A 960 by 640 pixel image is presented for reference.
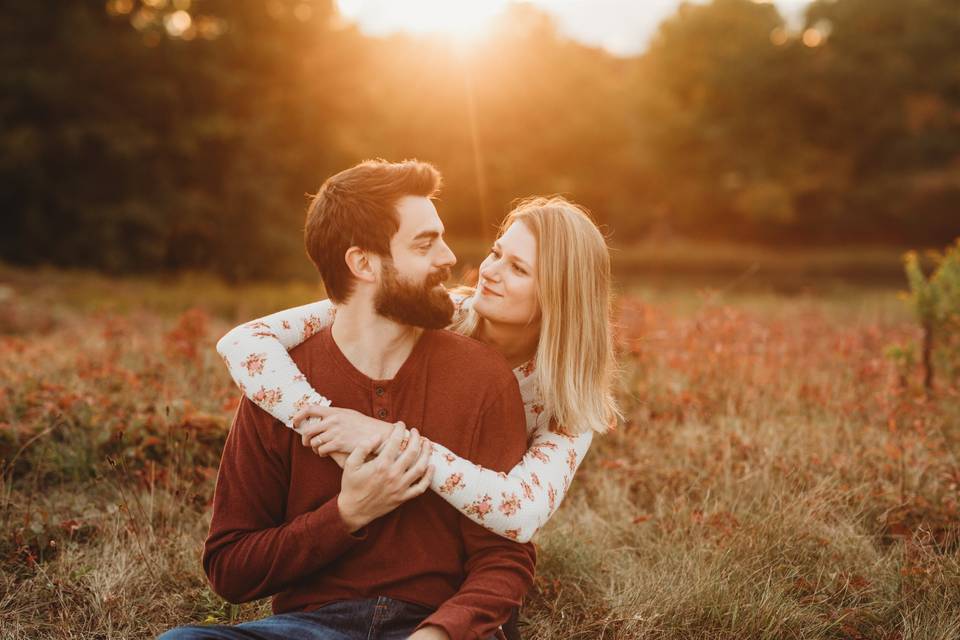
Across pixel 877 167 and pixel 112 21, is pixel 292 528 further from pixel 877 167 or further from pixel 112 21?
pixel 877 167

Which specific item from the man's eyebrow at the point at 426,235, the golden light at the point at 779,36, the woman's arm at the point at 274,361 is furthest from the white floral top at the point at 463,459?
the golden light at the point at 779,36

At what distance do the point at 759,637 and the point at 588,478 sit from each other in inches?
64.0

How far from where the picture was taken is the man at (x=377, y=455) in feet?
7.92

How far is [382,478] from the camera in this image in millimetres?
2262

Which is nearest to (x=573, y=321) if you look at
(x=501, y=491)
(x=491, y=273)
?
(x=491, y=273)

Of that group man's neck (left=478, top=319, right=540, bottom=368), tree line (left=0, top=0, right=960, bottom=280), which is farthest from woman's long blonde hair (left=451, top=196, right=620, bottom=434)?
tree line (left=0, top=0, right=960, bottom=280)

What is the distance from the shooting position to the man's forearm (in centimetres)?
234

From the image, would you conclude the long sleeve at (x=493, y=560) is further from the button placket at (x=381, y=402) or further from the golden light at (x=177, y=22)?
the golden light at (x=177, y=22)

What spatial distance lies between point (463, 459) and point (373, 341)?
0.50 metres

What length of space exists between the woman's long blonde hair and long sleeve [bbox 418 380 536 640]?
0.30 metres

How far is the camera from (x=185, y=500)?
409 centimetres

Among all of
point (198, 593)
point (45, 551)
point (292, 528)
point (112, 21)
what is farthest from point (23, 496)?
point (112, 21)

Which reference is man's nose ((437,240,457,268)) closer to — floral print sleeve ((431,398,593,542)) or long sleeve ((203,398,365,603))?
floral print sleeve ((431,398,593,542))

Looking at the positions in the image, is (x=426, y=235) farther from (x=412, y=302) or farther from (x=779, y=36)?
(x=779, y=36)
